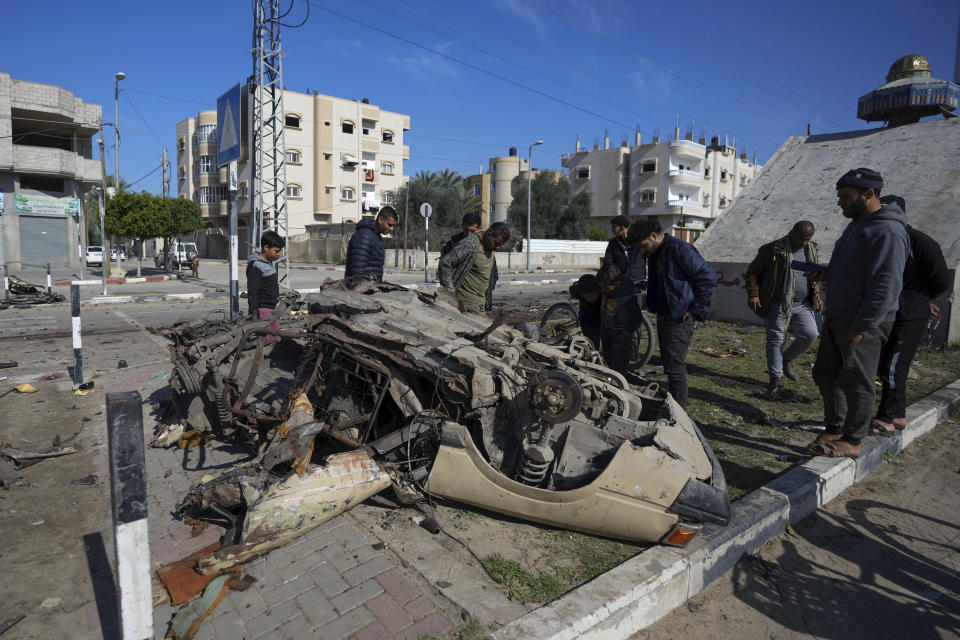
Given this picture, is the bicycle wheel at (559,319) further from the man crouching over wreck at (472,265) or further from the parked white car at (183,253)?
the parked white car at (183,253)

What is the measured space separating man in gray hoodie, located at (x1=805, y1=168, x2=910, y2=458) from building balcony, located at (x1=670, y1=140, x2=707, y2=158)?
55.9 metres

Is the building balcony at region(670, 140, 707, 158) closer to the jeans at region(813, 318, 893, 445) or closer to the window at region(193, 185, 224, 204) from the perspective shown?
the window at region(193, 185, 224, 204)

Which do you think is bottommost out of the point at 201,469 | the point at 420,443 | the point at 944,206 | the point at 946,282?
the point at 201,469

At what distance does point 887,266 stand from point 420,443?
3.31 m

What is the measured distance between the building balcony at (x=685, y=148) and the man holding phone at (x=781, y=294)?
54157 millimetres

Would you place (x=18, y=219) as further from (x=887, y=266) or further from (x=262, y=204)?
(x=887, y=266)

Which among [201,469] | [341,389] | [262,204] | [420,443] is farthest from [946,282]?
[262,204]

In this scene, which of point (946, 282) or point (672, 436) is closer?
point (672, 436)

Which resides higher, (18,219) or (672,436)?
(18,219)

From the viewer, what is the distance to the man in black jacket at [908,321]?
444cm

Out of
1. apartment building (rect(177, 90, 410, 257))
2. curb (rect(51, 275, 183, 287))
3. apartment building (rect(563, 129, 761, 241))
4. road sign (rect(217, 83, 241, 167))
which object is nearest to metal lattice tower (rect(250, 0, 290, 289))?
road sign (rect(217, 83, 241, 167))

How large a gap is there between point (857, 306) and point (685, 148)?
57.1m

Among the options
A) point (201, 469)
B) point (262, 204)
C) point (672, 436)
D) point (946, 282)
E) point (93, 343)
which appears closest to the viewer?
point (672, 436)

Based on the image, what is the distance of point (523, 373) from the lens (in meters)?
3.40
